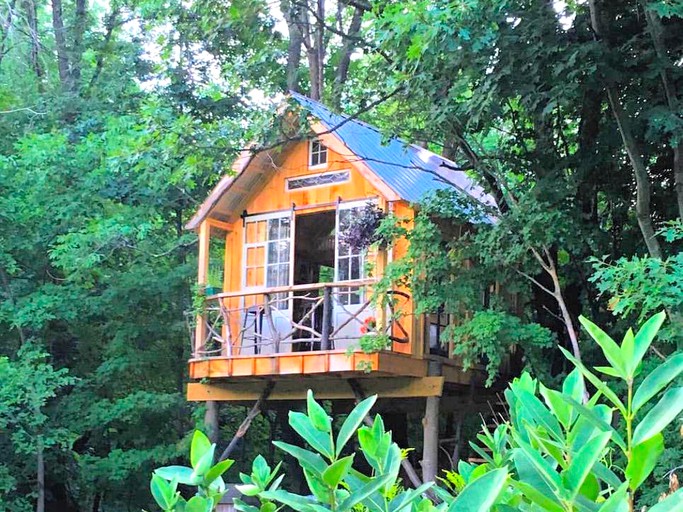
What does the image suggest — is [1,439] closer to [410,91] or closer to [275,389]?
[275,389]

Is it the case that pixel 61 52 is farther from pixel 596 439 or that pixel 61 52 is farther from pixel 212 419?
pixel 596 439

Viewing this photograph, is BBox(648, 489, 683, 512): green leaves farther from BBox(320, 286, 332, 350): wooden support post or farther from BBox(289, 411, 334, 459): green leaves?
BBox(320, 286, 332, 350): wooden support post

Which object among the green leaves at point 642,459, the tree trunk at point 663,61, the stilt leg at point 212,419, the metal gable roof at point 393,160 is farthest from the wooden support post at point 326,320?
the green leaves at point 642,459

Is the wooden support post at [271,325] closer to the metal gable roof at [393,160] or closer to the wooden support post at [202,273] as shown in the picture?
the wooden support post at [202,273]

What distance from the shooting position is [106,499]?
13703mm

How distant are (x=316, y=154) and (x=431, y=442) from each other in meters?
3.85

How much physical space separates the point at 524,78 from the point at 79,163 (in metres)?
7.29

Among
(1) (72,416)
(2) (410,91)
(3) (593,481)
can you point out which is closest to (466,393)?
(2) (410,91)

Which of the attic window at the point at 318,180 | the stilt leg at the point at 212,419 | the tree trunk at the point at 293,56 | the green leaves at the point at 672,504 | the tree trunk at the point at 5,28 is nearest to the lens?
the green leaves at the point at 672,504

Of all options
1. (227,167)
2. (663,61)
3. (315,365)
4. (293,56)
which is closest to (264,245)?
(227,167)

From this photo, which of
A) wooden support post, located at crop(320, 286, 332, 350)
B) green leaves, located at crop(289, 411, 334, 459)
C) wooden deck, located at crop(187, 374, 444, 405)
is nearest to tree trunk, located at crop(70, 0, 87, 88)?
wooden deck, located at crop(187, 374, 444, 405)

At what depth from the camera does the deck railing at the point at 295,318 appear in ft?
28.6

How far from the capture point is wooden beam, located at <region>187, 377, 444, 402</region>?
9070 millimetres

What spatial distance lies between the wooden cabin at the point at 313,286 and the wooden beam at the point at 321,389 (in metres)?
0.01
